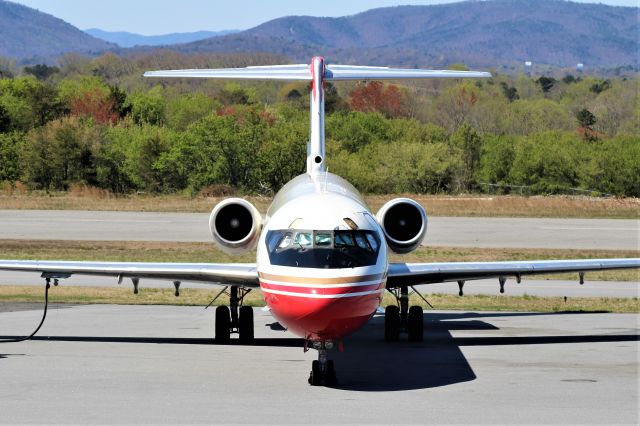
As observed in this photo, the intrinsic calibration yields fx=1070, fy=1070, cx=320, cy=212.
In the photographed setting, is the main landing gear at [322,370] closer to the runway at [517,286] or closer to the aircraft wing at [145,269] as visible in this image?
the aircraft wing at [145,269]

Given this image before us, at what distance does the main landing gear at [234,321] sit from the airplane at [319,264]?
0.02m

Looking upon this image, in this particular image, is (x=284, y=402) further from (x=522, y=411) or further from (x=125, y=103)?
(x=125, y=103)

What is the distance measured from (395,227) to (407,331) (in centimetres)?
180

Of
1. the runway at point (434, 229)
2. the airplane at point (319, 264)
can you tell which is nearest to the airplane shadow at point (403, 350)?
the airplane at point (319, 264)

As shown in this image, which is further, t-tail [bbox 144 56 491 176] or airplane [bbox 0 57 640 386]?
t-tail [bbox 144 56 491 176]

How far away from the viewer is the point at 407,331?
60.0ft

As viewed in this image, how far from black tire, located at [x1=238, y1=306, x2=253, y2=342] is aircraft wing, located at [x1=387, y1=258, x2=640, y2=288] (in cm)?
240

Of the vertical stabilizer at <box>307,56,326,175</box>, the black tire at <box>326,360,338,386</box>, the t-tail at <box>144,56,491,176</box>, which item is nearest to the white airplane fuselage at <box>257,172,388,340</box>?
the black tire at <box>326,360,338,386</box>

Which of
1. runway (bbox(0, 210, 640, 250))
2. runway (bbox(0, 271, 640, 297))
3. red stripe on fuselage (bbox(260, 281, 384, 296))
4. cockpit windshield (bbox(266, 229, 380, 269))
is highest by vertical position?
cockpit windshield (bbox(266, 229, 380, 269))

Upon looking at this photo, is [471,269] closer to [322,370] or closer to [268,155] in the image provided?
[322,370]

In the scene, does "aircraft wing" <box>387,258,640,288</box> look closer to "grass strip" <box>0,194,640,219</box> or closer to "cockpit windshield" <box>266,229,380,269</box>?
"cockpit windshield" <box>266,229,380,269</box>

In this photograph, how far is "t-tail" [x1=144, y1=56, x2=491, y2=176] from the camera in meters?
18.7

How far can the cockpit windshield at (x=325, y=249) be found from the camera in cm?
1316

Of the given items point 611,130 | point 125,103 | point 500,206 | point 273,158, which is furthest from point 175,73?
point 611,130
